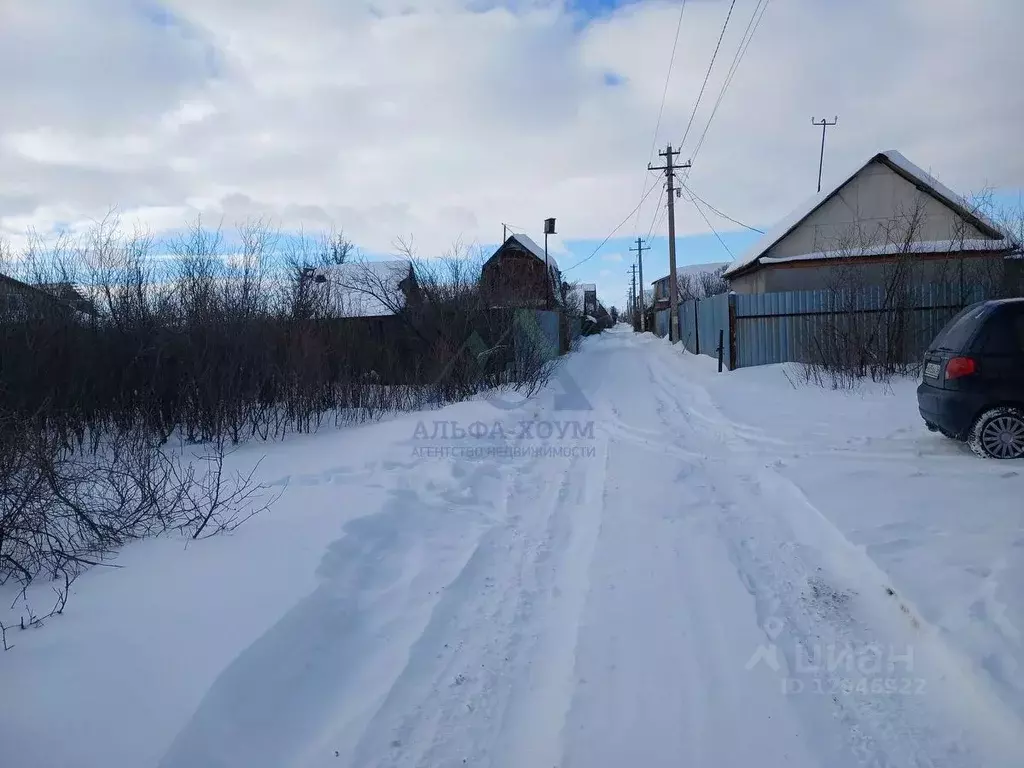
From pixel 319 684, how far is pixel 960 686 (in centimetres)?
316

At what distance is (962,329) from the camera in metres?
7.15

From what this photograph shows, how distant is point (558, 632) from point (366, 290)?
12.4m

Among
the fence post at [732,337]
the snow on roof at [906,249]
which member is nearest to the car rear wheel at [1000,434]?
the snow on roof at [906,249]

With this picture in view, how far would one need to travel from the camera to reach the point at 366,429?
33.0ft

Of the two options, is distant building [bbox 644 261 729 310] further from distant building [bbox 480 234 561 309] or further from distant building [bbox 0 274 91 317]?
distant building [bbox 0 274 91 317]

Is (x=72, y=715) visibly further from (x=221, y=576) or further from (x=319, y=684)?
(x=221, y=576)

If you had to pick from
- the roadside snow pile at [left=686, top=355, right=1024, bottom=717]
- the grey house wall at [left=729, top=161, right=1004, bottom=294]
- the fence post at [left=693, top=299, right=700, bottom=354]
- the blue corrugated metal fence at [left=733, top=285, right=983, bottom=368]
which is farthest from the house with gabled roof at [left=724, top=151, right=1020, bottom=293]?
the roadside snow pile at [left=686, top=355, right=1024, bottom=717]

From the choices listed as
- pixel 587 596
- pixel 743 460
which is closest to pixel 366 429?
pixel 743 460

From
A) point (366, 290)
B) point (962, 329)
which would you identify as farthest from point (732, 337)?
point (962, 329)

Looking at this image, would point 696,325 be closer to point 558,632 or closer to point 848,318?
point 848,318

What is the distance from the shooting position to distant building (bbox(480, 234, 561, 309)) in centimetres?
1560

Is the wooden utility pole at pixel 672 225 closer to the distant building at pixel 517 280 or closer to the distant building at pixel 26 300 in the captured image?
the distant building at pixel 517 280

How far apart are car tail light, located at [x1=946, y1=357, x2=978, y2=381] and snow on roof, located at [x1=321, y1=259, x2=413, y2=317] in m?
10.5

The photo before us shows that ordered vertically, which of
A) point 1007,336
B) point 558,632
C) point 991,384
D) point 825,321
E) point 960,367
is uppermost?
point 825,321
